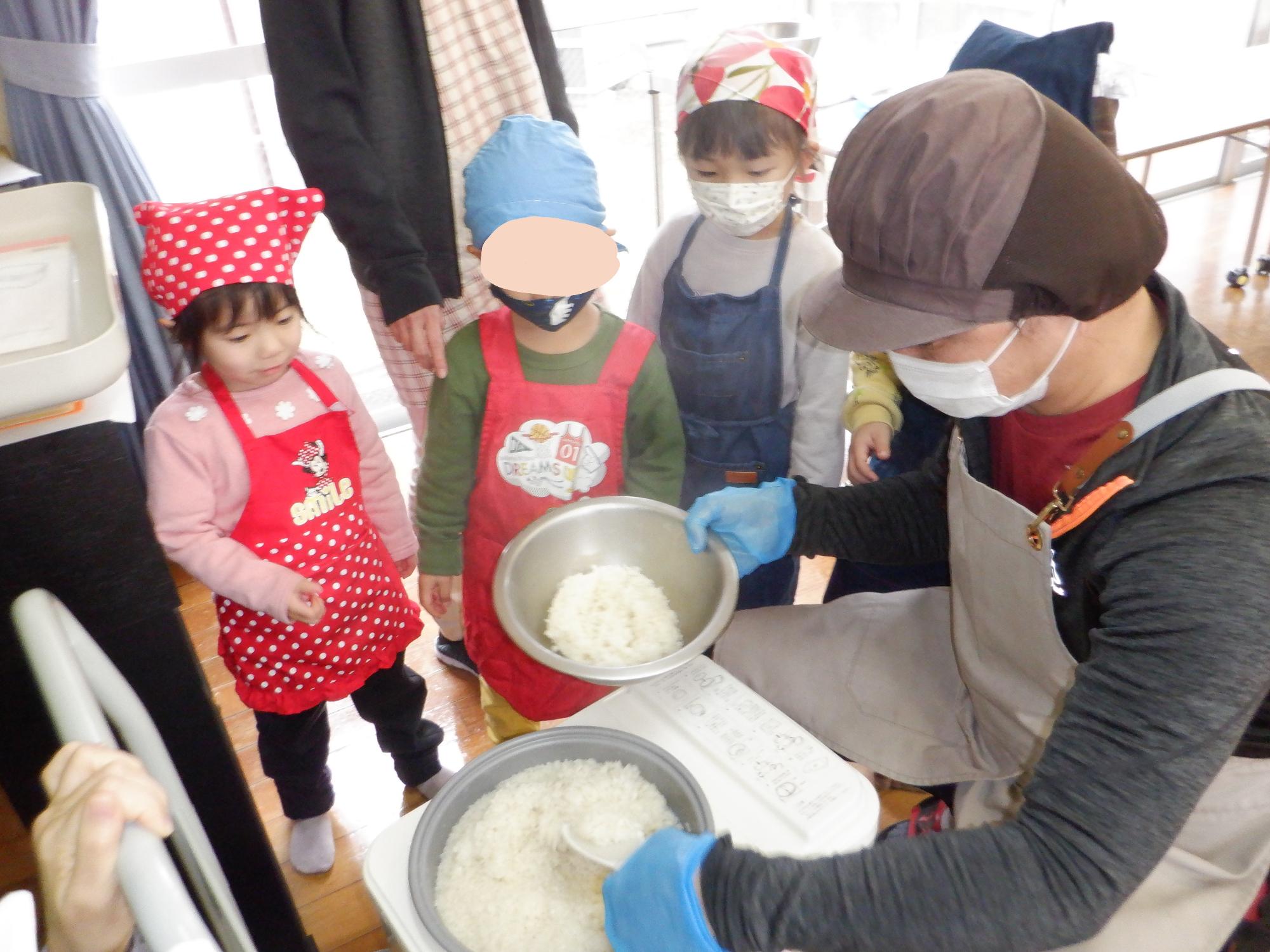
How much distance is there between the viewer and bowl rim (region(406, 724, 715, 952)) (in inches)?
30.1

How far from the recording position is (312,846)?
5.19 ft

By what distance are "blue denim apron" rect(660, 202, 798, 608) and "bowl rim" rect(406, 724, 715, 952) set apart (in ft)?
2.35

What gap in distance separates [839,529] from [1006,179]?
24.7 inches

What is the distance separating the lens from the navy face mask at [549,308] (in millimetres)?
1251

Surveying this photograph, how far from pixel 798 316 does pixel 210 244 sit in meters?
0.88

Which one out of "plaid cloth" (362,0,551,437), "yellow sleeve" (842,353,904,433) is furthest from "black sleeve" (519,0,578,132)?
"yellow sleeve" (842,353,904,433)

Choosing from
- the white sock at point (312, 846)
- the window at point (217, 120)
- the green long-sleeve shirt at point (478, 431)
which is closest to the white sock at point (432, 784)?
the white sock at point (312, 846)

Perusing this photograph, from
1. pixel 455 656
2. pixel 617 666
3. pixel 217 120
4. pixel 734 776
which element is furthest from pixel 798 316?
pixel 217 120

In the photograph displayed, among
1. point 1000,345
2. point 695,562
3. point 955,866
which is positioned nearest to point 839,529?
point 695,562

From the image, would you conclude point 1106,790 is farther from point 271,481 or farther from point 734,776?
point 271,481

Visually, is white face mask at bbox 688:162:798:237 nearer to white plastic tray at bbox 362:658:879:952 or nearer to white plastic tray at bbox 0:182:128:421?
white plastic tray at bbox 362:658:879:952

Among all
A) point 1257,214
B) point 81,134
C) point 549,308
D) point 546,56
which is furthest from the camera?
point 1257,214

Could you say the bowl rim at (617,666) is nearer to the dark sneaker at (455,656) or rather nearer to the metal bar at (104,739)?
the metal bar at (104,739)

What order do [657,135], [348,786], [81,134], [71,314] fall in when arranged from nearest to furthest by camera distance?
[71,314] → [348,786] → [81,134] → [657,135]
